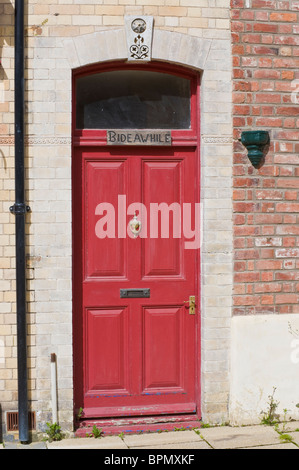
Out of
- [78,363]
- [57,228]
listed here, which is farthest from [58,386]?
[57,228]

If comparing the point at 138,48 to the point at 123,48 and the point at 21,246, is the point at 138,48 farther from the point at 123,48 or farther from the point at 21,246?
the point at 21,246

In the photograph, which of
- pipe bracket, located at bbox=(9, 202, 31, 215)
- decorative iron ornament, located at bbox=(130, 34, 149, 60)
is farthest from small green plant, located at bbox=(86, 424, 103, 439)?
decorative iron ornament, located at bbox=(130, 34, 149, 60)

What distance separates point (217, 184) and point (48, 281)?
167cm

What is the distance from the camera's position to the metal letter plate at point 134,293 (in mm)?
5699

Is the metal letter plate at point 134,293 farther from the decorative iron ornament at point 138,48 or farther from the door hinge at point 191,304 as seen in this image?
the decorative iron ornament at point 138,48

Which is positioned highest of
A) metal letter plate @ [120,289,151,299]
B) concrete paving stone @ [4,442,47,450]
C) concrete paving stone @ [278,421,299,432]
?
metal letter plate @ [120,289,151,299]

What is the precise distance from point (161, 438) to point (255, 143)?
8.58 feet

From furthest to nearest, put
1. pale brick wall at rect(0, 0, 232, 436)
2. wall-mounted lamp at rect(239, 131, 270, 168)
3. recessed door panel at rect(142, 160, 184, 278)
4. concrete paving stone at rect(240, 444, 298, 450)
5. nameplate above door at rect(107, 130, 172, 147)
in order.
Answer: recessed door panel at rect(142, 160, 184, 278), nameplate above door at rect(107, 130, 172, 147), wall-mounted lamp at rect(239, 131, 270, 168), pale brick wall at rect(0, 0, 232, 436), concrete paving stone at rect(240, 444, 298, 450)

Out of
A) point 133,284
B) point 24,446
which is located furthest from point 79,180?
point 24,446

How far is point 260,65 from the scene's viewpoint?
5.67 meters

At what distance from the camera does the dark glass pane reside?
5.69 metres

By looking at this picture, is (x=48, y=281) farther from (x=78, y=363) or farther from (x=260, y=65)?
(x=260, y=65)

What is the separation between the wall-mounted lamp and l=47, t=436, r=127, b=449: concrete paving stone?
2616mm

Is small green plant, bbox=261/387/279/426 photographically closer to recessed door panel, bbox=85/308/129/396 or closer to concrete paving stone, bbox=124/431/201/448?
concrete paving stone, bbox=124/431/201/448
